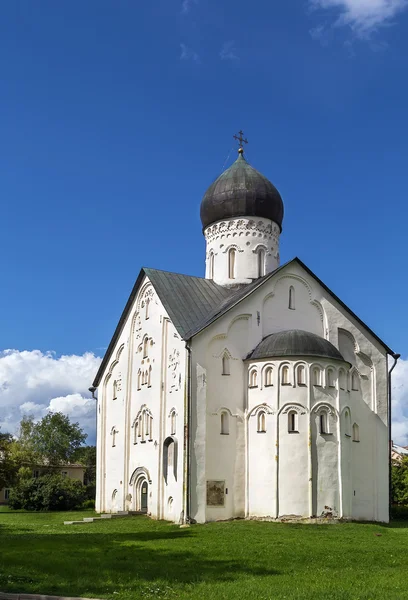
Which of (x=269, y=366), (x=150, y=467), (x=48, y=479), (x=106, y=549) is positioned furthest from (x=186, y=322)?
(x=48, y=479)

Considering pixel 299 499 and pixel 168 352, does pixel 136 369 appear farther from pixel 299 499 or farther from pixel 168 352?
pixel 299 499

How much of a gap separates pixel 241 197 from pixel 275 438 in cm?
1175

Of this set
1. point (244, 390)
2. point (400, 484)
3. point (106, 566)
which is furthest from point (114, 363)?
point (106, 566)

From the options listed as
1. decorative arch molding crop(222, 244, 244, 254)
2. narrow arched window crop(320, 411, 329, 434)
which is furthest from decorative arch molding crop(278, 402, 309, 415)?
decorative arch molding crop(222, 244, 244, 254)

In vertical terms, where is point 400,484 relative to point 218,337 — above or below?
below

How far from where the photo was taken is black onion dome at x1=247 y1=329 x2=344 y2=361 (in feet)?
82.7

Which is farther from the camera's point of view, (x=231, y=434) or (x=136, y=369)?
(x=136, y=369)

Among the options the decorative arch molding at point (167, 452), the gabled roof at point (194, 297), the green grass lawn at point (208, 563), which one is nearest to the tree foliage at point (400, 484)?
the gabled roof at point (194, 297)

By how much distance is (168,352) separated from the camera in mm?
28047

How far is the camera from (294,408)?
25.0 meters

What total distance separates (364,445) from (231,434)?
227 inches

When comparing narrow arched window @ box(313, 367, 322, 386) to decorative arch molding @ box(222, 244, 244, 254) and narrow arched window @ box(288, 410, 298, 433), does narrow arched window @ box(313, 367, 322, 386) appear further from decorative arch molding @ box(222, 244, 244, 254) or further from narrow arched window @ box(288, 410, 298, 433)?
decorative arch molding @ box(222, 244, 244, 254)

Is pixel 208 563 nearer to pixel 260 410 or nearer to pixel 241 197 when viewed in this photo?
pixel 260 410

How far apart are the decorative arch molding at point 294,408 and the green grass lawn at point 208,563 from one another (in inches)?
166
